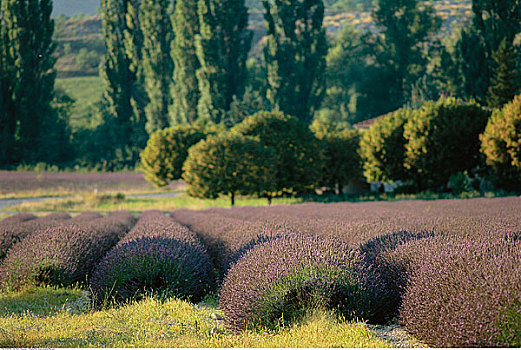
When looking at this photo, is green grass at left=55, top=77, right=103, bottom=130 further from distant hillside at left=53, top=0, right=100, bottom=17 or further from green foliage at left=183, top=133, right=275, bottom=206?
distant hillside at left=53, top=0, right=100, bottom=17

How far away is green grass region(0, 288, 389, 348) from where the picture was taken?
3.61 meters

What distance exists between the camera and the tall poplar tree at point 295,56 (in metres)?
40.9

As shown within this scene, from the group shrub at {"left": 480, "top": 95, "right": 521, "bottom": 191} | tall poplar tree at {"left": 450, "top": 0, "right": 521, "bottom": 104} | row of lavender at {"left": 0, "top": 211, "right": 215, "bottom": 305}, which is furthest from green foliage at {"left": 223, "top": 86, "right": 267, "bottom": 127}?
row of lavender at {"left": 0, "top": 211, "right": 215, "bottom": 305}

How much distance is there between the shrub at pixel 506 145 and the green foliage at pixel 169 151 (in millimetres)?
Result: 20335

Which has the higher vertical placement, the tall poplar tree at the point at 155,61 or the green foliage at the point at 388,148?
the tall poplar tree at the point at 155,61

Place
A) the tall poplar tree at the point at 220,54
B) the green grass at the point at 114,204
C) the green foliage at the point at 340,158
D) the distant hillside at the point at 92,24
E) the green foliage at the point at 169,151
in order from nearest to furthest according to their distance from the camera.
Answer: the green grass at the point at 114,204 < the green foliage at the point at 340,158 < the green foliage at the point at 169,151 < the tall poplar tree at the point at 220,54 < the distant hillside at the point at 92,24

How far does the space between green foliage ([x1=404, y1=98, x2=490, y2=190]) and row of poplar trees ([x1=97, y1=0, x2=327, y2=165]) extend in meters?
18.9

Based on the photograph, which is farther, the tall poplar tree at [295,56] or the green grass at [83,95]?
the green grass at [83,95]

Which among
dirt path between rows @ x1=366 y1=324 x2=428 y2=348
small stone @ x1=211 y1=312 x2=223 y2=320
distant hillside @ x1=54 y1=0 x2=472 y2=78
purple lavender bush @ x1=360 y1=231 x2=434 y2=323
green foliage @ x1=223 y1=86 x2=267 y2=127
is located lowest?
small stone @ x1=211 y1=312 x2=223 y2=320

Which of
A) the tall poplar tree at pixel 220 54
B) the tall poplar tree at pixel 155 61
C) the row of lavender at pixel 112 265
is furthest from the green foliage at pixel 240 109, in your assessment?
the row of lavender at pixel 112 265

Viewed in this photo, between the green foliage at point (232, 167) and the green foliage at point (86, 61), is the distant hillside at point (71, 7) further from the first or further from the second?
the green foliage at point (232, 167)

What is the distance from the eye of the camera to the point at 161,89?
44.5 m

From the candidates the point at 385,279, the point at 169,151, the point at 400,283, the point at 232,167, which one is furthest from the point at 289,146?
the point at 400,283

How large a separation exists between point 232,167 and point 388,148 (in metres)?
9.80
